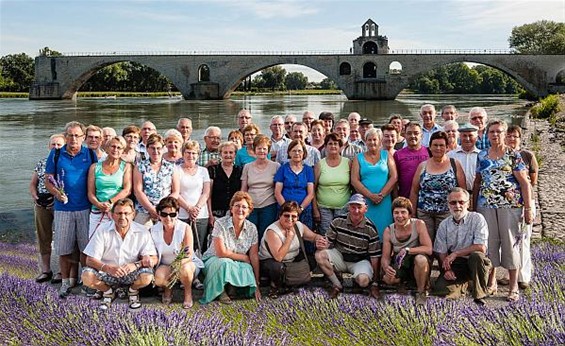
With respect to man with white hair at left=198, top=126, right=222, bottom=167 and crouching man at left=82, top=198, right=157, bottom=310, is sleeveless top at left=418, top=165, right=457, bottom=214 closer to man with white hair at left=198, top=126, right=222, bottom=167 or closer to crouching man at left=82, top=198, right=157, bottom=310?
man with white hair at left=198, top=126, right=222, bottom=167

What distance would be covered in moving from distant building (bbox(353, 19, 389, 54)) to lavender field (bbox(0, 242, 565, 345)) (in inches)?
2173

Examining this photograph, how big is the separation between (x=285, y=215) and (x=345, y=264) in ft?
2.15

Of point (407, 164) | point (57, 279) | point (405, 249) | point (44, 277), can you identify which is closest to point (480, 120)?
point (407, 164)

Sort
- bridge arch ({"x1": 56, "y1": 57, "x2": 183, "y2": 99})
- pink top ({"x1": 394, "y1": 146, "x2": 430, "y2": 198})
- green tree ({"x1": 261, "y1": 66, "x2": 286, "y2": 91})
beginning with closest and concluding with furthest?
pink top ({"x1": 394, "y1": 146, "x2": 430, "y2": 198})
bridge arch ({"x1": 56, "y1": 57, "x2": 183, "y2": 99})
green tree ({"x1": 261, "y1": 66, "x2": 286, "y2": 91})

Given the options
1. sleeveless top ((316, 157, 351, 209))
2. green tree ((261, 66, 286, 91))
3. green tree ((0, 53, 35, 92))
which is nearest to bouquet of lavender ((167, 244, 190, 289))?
sleeveless top ((316, 157, 351, 209))

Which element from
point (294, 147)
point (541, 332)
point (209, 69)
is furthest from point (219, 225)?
point (209, 69)

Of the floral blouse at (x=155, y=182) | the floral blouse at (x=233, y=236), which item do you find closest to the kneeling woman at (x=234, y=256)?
the floral blouse at (x=233, y=236)

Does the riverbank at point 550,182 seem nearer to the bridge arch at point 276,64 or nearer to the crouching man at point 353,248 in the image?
the crouching man at point 353,248

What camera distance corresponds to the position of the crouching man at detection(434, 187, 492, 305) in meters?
4.23

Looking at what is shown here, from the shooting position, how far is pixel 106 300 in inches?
165

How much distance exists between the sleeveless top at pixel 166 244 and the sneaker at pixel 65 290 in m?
0.77

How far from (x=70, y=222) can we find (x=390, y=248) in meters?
2.60

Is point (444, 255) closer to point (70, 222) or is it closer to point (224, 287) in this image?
point (224, 287)

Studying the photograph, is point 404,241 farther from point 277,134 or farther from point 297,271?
point 277,134
